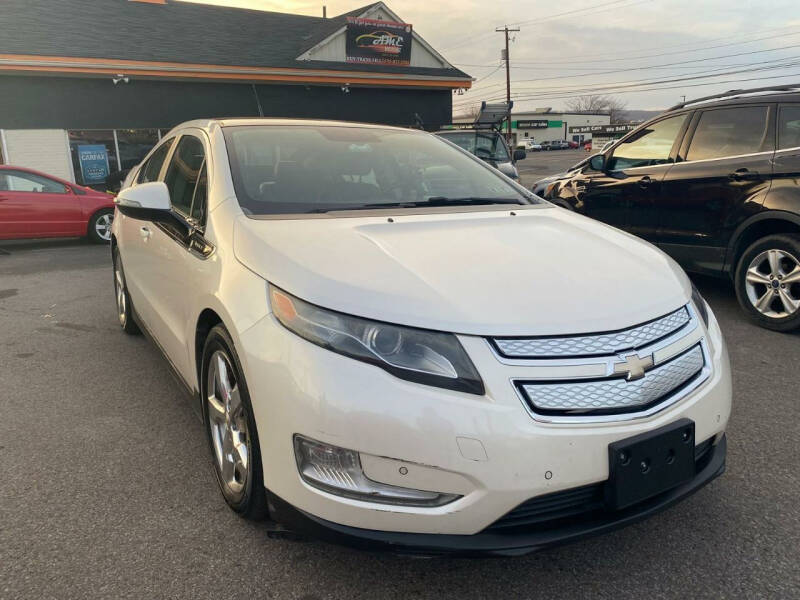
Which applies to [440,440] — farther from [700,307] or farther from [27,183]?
[27,183]

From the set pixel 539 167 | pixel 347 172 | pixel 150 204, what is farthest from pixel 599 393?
pixel 539 167

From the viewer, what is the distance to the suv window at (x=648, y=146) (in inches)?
228

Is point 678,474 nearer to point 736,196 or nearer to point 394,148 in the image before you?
point 394,148

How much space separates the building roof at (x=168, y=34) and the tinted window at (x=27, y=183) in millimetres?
6504

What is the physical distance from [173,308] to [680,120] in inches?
190

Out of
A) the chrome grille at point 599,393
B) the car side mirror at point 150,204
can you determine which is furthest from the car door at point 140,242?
the chrome grille at point 599,393

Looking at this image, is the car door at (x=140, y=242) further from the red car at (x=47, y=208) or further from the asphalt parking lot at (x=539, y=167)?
the asphalt parking lot at (x=539, y=167)

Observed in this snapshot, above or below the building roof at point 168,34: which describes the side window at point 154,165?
below

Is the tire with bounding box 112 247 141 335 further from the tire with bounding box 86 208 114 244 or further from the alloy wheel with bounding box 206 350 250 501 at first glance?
the tire with bounding box 86 208 114 244

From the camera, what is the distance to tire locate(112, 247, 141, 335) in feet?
15.4

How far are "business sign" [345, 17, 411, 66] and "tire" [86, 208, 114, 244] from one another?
12.9m

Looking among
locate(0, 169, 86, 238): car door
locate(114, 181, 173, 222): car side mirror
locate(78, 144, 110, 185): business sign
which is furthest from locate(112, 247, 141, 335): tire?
locate(78, 144, 110, 185): business sign

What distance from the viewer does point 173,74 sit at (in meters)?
16.1

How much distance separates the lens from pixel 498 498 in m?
1.76
